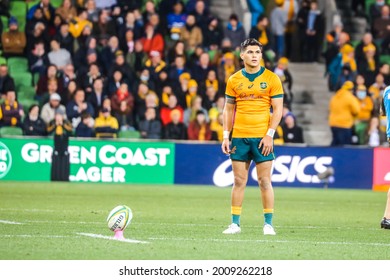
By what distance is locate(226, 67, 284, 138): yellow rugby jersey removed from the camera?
46.0 feet

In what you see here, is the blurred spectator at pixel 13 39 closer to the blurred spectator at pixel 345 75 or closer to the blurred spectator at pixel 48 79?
the blurred spectator at pixel 48 79

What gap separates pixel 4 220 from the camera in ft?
50.2

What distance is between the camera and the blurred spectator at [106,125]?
26531 millimetres

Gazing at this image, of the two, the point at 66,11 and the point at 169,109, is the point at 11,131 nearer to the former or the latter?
the point at 169,109

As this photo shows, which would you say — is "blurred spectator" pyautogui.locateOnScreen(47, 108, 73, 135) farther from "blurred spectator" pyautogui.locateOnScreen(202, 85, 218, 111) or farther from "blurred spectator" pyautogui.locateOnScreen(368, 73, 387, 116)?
"blurred spectator" pyautogui.locateOnScreen(368, 73, 387, 116)

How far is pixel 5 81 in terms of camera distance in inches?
1073

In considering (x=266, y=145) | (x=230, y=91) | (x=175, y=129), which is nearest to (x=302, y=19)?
(x=175, y=129)

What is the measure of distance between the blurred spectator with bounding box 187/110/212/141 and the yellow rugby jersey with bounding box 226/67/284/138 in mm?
12943

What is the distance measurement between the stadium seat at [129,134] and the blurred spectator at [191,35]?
10.9 ft

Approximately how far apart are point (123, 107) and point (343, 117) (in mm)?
5131

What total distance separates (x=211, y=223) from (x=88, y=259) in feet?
16.2

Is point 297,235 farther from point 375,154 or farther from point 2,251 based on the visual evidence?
point 375,154

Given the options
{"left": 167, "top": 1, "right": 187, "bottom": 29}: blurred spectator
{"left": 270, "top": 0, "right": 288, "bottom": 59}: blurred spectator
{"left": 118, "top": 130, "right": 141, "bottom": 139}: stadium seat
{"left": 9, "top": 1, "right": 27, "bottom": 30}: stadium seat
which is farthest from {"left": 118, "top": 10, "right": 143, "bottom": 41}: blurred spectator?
{"left": 270, "top": 0, "right": 288, "bottom": 59}: blurred spectator

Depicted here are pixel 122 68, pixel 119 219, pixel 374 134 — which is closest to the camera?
pixel 119 219
